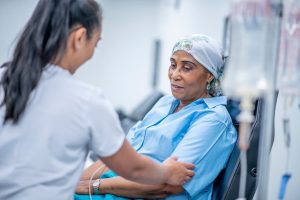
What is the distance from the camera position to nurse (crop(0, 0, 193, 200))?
3.80 feet

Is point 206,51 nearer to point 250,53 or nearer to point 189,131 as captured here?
point 189,131

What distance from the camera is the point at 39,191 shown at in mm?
1187

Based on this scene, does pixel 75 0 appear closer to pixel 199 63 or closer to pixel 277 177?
pixel 199 63

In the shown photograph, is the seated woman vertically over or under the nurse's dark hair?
under

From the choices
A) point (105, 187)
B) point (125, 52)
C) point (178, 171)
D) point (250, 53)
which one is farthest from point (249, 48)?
point (125, 52)

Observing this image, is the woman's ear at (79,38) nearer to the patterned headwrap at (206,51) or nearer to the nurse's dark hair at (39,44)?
the nurse's dark hair at (39,44)

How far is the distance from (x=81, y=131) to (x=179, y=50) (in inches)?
28.2

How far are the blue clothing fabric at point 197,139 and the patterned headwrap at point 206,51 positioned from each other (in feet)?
0.42

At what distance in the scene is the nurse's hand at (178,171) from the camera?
1.45 metres

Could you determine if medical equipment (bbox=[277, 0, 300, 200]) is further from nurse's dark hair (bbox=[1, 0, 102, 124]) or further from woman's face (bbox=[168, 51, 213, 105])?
woman's face (bbox=[168, 51, 213, 105])

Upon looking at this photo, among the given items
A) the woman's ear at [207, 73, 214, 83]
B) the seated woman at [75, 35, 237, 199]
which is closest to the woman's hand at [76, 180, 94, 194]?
the seated woman at [75, 35, 237, 199]

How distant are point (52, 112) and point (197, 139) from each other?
2.07 feet

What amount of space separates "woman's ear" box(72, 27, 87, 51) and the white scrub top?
0.27ft

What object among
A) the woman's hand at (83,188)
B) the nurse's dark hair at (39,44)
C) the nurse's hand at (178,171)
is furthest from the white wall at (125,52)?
the nurse's dark hair at (39,44)
